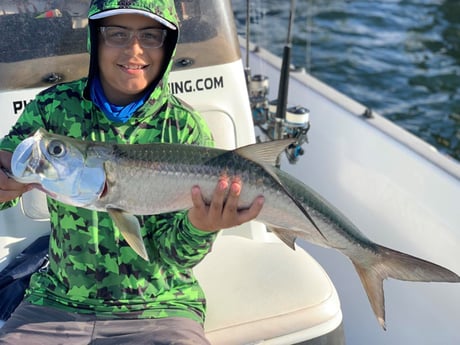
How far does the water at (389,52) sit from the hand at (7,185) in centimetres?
549

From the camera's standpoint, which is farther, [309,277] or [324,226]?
[309,277]

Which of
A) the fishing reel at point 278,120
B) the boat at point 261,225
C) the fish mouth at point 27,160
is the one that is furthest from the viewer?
the fishing reel at point 278,120

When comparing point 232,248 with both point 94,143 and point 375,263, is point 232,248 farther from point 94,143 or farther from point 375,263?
point 94,143

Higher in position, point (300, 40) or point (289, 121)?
point (289, 121)

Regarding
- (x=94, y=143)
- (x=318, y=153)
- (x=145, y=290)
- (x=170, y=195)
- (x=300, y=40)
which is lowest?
(x=300, y=40)

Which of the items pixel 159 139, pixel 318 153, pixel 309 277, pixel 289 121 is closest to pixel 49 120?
pixel 159 139

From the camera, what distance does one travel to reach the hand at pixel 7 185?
1.86 metres

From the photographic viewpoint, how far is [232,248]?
9.23 ft

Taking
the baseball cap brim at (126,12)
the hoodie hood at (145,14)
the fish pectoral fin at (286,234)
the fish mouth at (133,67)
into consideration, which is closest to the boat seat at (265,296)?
Result: the fish pectoral fin at (286,234)

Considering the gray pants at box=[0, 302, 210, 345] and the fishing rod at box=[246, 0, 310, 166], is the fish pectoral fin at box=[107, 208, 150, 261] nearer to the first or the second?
the gray pants at box=[0, 302, 210, 345]

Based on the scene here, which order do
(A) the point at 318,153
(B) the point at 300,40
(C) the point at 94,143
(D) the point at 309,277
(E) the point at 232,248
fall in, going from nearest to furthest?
(C) the point at 94,143
(D) the point at 309,277
(E) the point at 232,248
(A) the point at 318,153
(B) the point at 300,40

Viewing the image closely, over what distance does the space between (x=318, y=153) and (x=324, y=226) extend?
7.20ft

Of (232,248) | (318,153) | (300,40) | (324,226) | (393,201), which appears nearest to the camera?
(324,226)

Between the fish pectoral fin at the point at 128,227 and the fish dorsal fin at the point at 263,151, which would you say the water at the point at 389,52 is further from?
the fish pectoral fin at the point at 128,227
